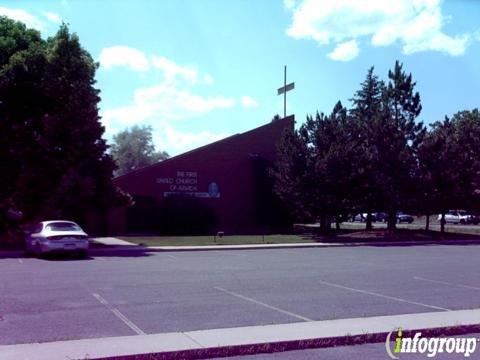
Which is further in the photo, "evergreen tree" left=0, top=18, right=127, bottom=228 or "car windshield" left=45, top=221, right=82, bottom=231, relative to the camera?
"evergreen tree" left=0, top=18, right=127, bottom=228

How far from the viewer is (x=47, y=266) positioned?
17797 millimetres

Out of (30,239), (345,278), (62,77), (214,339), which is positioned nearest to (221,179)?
(62,77)

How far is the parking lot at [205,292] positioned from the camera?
894 cm

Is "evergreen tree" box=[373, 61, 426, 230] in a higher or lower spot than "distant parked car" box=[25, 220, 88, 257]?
higher

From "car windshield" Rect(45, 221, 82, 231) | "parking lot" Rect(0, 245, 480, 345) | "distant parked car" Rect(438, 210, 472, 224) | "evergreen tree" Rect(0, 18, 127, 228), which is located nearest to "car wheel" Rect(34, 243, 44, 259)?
"car windshield" Rect(45, 221, 82, 231)

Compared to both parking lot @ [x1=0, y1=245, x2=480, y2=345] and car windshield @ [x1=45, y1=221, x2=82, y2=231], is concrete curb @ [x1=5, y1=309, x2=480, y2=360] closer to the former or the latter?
parking lot @ [x1=0, y1=245, x2=480, y2=345]

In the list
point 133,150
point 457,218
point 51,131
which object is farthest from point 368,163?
point 133,150

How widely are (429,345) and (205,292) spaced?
18.3ft

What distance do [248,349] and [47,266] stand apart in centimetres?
1234

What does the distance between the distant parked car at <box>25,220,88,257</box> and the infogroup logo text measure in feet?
50.4

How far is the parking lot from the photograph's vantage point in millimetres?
8938

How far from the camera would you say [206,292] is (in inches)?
476

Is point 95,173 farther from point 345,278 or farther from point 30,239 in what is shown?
point 345,278

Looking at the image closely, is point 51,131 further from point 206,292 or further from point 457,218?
point 457,218
